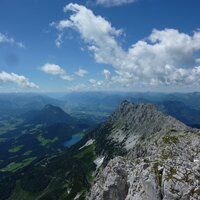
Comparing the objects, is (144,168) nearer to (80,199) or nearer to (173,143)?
(173,143)

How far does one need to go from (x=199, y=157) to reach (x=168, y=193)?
6102cm

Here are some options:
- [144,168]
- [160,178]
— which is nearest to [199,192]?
[160,178]

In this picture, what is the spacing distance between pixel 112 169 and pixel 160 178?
20.8 meters

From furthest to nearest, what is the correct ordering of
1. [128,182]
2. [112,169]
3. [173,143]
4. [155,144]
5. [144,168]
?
[155,144]
[173,143]
[112,169]
[128,182]
[144,168]

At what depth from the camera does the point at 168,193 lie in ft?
201

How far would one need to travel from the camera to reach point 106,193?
261ft

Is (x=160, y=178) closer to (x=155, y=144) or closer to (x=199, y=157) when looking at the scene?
(x=199, y=157)

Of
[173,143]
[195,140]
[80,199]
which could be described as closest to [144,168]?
[173,143]

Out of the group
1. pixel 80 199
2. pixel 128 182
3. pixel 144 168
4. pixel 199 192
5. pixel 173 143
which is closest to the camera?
pixel 199 192

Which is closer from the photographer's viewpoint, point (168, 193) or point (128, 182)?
point (168, 193)

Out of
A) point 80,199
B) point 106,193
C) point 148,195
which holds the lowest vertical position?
point 80,199

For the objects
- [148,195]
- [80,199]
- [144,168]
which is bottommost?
[80,199]

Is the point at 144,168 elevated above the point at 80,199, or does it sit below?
above

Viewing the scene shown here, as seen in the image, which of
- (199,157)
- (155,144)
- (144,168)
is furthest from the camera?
(155,144)
